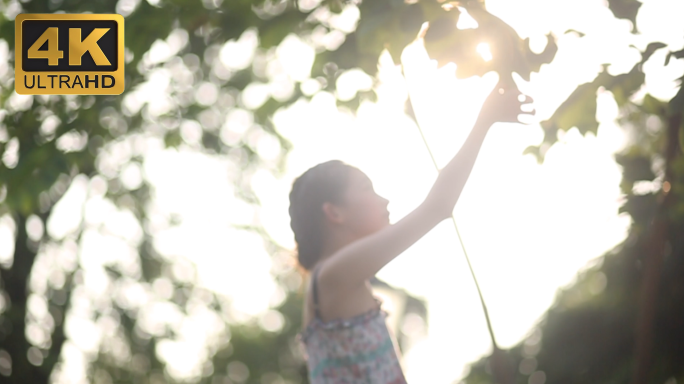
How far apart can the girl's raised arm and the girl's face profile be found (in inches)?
8.9

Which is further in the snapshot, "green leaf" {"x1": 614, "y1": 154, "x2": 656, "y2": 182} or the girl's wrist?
"green leaf" {"x1": 614, "y1": 154, "x2": 656, "y2": 182}

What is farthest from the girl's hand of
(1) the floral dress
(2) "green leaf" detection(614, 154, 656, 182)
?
(2) "green leaf" detection(614, 154, 656, 182)

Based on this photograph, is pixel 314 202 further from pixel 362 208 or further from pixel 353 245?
pixel 353 245

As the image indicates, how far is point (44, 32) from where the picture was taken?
14.6ft

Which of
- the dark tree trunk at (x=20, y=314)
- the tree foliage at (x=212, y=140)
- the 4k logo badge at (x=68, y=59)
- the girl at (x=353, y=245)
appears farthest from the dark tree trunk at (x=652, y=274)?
the dark tree trunk at (x=20, y=314)

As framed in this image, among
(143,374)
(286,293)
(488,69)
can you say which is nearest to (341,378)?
(488,69)

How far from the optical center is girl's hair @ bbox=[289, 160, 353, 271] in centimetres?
251

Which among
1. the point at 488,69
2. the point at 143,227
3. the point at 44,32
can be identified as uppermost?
the point at 488,69

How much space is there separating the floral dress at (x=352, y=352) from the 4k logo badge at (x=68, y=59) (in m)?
2.34

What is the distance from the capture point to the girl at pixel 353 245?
2.19 metres

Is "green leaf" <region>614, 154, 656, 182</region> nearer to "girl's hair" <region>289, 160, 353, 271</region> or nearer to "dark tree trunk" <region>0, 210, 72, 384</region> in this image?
"girl's hair" <region>289, 160, 353, 271</region>

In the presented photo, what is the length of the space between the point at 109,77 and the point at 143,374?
517 inches

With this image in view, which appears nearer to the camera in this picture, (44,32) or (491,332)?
(491,332)

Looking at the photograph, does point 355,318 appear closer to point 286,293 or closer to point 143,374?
point 143,374
